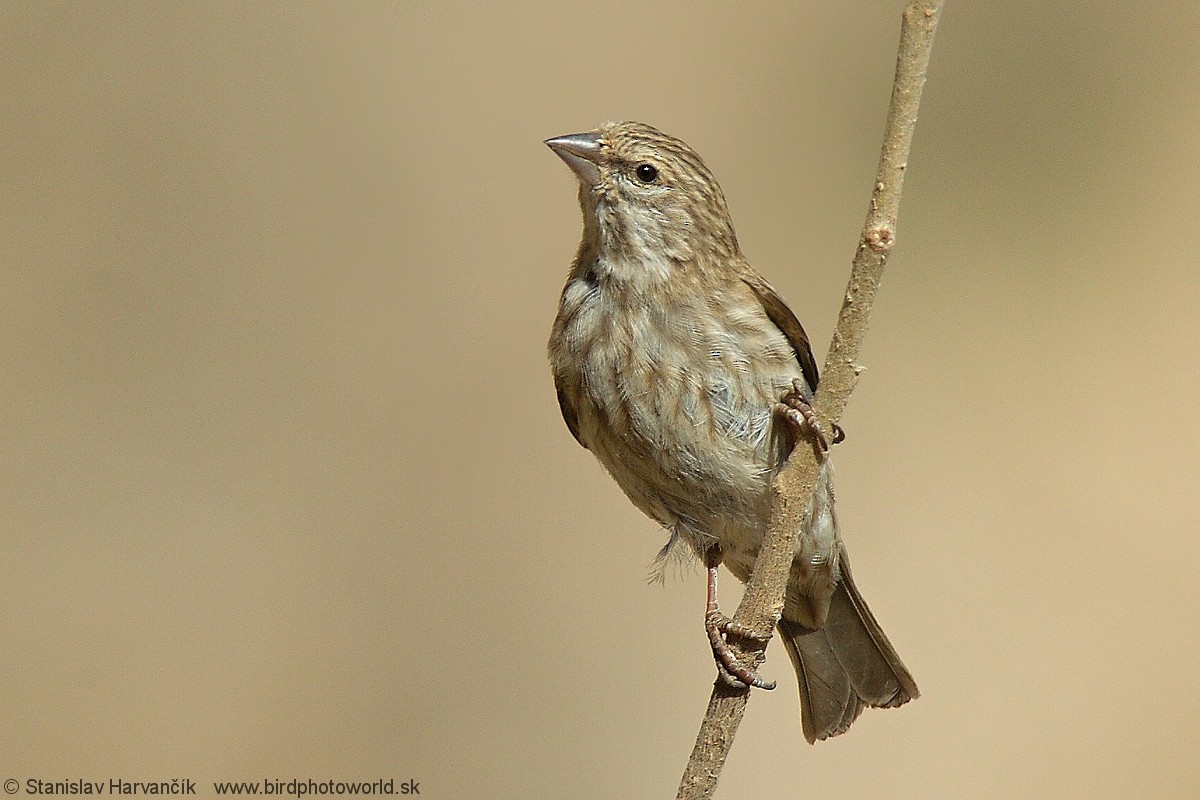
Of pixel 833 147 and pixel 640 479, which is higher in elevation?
pixel 833 147

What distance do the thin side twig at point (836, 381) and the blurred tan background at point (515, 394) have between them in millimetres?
2889

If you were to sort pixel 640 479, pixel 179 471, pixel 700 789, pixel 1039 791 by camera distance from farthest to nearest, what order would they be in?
pixel 179 471 → pixel 1039 791 → pixel 640 479 → pixel 700 789

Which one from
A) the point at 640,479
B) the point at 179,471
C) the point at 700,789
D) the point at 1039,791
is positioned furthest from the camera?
the point at 179,471

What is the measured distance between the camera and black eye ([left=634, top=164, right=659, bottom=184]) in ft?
9.77

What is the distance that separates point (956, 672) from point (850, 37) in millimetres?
2931

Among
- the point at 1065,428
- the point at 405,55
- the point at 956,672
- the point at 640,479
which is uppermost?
the point at 405,55

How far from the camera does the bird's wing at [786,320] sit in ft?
9.84

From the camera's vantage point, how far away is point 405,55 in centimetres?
580

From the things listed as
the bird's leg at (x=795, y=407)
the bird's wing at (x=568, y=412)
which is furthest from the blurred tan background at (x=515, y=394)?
the bird's leg at (x=795, y=407)

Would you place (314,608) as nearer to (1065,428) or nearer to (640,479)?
(640,479)

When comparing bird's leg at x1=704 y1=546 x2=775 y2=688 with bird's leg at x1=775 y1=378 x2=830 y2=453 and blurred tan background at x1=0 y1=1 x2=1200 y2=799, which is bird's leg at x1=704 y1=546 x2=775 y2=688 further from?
blurred tan background at x1=0 y1=1 x2=1200 y2=799

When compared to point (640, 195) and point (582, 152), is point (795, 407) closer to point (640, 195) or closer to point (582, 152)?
point (640, 195)

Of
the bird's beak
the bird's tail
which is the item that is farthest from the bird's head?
the bird's tail

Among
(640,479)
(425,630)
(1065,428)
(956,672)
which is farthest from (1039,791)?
(640,479)
